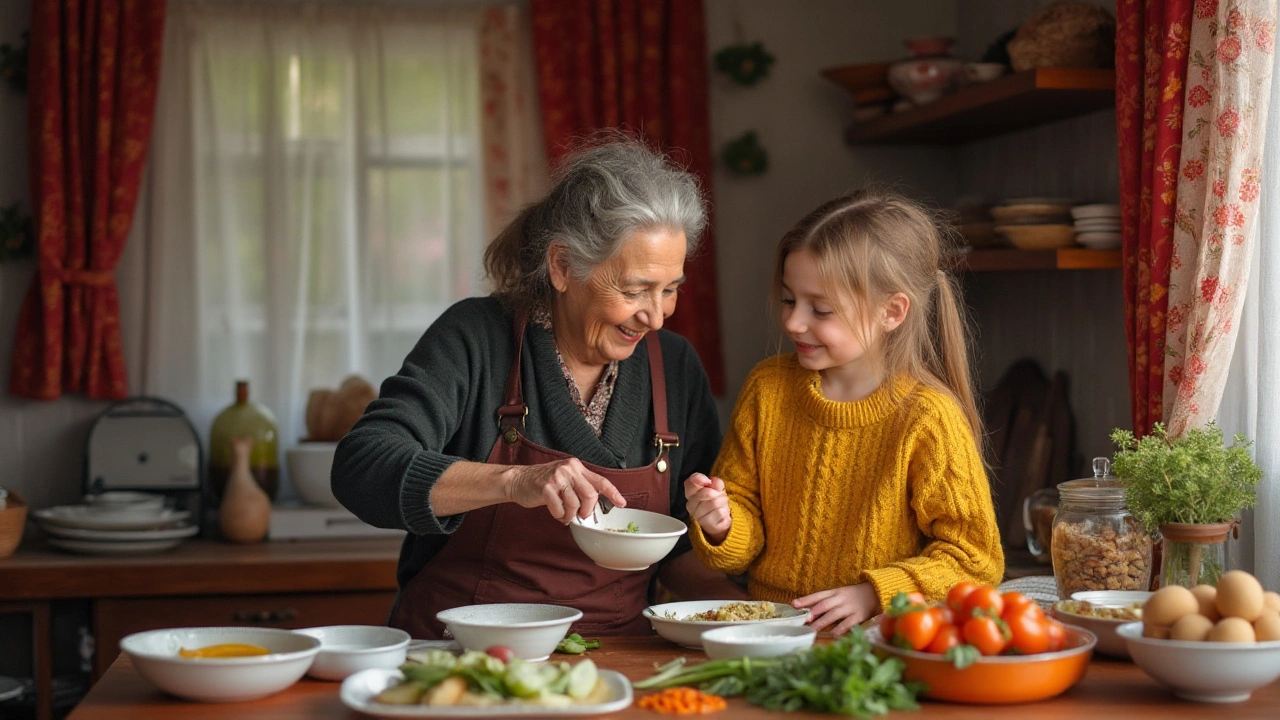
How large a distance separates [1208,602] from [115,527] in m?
2.86

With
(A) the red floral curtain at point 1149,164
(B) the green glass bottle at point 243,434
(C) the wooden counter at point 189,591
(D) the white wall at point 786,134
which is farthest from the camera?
(D) the white wall at point 786,134

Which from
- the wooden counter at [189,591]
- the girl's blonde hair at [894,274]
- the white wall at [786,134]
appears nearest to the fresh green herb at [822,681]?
the girl's blonde hair at [894,274]

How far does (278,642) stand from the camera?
1.58 meters

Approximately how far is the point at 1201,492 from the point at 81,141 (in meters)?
3.22

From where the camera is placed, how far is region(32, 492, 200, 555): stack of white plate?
135 inches

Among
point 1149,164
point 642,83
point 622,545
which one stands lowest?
point 622,545

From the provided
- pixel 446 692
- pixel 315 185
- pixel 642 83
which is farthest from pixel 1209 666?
pixel 315 185

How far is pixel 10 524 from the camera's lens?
3.38 m

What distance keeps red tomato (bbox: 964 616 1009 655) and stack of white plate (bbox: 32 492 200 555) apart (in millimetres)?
2637

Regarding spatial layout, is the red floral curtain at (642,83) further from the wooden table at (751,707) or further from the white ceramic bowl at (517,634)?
the wooden table at (751,707)

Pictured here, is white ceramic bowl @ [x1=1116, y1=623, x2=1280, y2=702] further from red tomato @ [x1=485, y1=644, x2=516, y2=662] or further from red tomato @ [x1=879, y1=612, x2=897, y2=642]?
red tomato @ [x1=485, y1=644, x2=516, y2=662]

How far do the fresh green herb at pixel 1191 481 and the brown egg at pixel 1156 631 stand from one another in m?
0.31

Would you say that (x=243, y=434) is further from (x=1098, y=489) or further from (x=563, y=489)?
(x=1098, y=489)

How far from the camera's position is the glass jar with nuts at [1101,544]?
73.9 inches
